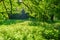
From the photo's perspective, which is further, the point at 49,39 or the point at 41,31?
the point at 41,31

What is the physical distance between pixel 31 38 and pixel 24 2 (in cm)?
374

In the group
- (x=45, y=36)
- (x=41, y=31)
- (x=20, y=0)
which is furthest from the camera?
(x=41, y=31)

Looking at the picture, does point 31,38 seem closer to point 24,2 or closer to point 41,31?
point 41,31

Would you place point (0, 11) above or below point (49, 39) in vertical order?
above

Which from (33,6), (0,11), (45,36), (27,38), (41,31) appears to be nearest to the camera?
(0,11)

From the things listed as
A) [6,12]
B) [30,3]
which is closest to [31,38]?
[30,3]

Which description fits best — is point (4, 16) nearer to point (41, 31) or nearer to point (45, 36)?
point (45, 36)

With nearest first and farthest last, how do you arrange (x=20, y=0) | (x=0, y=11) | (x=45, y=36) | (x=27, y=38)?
(x=0, y=11) < (x=20, y=0) < (x=27, y=38) < (x=45, y=36)

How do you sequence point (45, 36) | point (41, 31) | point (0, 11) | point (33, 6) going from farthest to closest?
point (41, 31), point (45, 36), point (33, 6), point (0, 11)

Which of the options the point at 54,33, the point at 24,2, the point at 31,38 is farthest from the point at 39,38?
the point at 24,2

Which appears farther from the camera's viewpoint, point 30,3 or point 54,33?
point 54,33

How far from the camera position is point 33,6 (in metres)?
10.7

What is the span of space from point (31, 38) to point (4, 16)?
4.96 m

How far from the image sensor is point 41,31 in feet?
49.9
